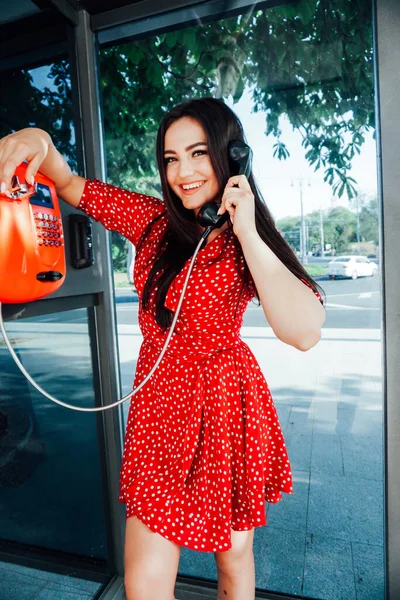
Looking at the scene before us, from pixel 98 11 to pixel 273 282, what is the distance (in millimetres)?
1132

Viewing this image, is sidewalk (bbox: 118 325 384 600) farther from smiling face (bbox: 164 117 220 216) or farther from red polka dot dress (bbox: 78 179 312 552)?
smiling face (bbox: 164 117 220 216)

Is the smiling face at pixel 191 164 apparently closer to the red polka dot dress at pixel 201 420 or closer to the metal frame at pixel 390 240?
the red polka dot dress at pixel 201 420

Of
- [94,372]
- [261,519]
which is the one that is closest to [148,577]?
[261,519]

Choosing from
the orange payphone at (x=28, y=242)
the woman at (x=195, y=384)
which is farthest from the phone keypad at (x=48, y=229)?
the woman at (x=195, y=384)

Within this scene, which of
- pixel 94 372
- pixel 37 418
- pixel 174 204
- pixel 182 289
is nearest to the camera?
pixel 182 289

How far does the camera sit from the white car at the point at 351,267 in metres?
1.41

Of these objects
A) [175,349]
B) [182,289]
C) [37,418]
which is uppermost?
[182,289]

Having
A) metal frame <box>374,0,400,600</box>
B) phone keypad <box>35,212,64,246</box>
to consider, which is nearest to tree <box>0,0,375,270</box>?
metal frame <box>374,0,400,600</box>

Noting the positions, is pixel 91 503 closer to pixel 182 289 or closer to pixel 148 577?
pixel 148 577

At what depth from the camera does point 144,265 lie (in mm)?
1154

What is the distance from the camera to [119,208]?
120 cm

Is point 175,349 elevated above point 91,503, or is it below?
above

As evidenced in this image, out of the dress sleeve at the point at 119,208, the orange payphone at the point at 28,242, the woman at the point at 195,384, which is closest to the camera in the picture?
the orange payphone at the point at 28,242

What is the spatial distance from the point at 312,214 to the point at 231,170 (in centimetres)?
54
